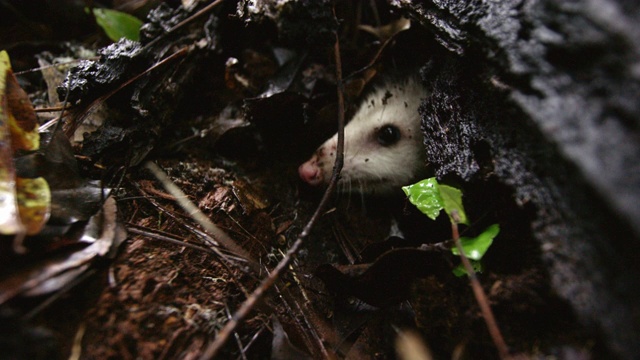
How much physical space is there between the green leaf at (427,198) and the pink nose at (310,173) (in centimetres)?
63

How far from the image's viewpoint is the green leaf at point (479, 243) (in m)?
1.35

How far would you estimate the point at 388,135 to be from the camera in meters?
2.39

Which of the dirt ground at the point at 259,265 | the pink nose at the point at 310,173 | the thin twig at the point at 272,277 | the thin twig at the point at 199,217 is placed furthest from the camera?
the pink nose at the point at 310,173

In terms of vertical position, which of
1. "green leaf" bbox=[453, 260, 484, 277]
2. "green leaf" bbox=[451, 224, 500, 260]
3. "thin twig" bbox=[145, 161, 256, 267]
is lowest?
"green leaf" bbox=[453, 260, 484, 277]

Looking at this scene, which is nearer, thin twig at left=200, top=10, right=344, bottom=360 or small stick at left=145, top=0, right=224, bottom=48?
thin twig at left=200, top=10, right=344, bottom=360

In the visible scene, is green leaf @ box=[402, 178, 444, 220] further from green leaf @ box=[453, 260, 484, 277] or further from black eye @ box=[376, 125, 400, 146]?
black eye @ box=[376, 125, 400, 146]

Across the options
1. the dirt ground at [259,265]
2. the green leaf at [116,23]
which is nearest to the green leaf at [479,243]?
the dirt ground at [259,265]

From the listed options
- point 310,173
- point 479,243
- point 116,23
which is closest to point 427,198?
point 479,243

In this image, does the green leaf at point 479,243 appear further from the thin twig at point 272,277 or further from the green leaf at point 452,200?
the thin twig at point 272,277

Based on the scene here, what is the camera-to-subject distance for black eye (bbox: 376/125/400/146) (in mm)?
2383

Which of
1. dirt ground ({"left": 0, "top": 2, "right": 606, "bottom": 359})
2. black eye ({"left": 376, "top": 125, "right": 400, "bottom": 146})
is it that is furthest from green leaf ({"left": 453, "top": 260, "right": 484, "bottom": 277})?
black eye ({"left": 376, "top": 125, "right": 400, "bottom": 146})

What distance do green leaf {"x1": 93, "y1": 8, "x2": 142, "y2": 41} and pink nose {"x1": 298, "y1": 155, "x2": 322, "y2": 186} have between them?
1.26m

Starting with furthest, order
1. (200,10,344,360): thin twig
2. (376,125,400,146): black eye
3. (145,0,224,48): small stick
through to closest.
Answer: (376,125,400,146): black eye → (145,0,224,48): small stick → (200,10,344,360): thin twig

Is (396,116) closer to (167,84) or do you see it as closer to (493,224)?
(493,224)
